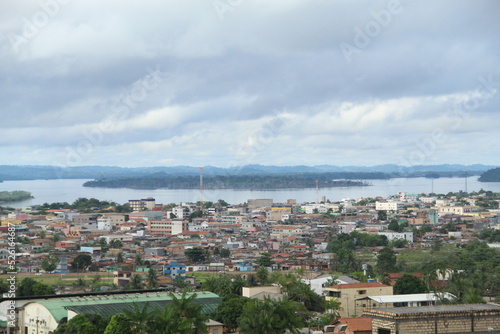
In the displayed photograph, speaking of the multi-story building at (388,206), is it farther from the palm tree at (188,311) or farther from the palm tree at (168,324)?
the palm tree at (168,324)

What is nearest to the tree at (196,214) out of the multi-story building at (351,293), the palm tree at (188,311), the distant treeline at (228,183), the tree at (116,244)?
the tree at (116,244)

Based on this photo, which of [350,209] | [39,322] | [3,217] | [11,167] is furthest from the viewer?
[11,167]

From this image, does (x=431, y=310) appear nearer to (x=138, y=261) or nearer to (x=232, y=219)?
(x=138, y=261)

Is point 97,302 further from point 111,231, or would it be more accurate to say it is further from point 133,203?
point 133,203

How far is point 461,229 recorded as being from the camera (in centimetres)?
4069

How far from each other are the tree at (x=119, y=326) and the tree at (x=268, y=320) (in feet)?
5.30

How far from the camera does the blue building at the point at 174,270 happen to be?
82.0 feet

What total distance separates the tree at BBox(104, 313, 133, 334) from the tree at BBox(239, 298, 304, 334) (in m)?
1.61

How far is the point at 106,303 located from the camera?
13648 millimetres

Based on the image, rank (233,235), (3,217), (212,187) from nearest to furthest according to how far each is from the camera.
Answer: (233,235)
(3,217)
(212,187)

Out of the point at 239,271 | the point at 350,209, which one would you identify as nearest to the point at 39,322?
the point at 239,271

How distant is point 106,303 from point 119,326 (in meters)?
2.55

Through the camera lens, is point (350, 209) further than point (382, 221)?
Yes

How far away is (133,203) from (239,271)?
3278 centimetres
